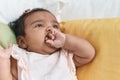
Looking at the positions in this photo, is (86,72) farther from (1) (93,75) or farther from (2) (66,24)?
(2) (66,24)

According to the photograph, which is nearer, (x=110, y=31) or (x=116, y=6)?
(x=110, y=31)

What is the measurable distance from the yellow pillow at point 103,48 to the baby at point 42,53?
1.3 inches

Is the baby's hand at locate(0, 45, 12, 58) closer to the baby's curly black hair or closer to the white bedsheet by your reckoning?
the baby's curly black hair

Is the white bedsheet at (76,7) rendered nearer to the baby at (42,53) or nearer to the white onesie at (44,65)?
the baby at (42,53)

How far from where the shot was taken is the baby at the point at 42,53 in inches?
43.4

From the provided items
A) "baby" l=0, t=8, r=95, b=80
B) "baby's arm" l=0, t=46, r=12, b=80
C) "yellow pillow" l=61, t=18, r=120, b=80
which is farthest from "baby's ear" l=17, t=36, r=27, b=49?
"yellow pillow" l=61, t=18, r=120, b=80

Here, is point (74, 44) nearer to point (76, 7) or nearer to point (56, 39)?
point (56, 39)

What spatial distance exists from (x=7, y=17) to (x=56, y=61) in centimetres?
34

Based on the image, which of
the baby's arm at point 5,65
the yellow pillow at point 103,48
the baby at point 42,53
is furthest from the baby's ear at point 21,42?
the yellow pillow at point 103,48

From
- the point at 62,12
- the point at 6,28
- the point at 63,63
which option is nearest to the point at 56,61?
the point at 63,63

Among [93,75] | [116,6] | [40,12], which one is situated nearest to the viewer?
[93,75]

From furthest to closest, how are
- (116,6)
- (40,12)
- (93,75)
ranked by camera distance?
(116,6)
(40,12)
(93,75)

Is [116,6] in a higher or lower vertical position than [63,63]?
higher

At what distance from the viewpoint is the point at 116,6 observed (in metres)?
1.45
